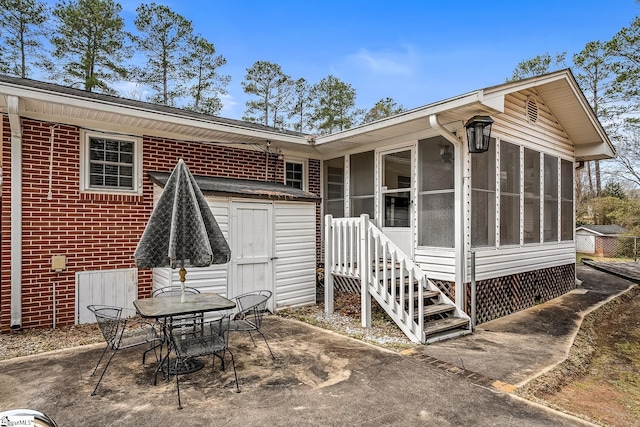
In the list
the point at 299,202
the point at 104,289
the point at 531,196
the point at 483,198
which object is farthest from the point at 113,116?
the point at 531,196

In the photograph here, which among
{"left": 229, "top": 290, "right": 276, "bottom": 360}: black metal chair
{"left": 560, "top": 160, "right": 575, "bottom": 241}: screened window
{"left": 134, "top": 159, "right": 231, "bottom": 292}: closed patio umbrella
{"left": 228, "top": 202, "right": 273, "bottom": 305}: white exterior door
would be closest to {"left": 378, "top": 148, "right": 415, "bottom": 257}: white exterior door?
{"left": 228, "top": 202, "right": 273, "bottom": 305}: white exterior door

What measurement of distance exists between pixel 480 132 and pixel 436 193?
48.0 inches

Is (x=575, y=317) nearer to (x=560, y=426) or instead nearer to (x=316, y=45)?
(x=560, y=426)

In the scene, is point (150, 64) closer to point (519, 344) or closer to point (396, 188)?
point (396, 188)

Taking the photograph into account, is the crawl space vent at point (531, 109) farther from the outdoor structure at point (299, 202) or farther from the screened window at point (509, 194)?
the screened window at point (509, 194)

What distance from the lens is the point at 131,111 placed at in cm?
534

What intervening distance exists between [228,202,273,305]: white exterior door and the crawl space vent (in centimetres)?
519

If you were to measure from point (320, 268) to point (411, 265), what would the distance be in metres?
3.48

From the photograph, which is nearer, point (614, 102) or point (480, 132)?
point (480, 132)

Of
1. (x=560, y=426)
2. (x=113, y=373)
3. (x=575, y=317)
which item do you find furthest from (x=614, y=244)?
(x=113, y=373)

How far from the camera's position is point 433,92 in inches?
866

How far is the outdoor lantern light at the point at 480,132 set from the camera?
5.09 metres

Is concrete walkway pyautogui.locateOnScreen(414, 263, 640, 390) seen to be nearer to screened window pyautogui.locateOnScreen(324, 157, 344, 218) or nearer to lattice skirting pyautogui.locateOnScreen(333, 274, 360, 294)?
lattice skirting pyautogui.locateOnScreen(333, 274, 360, 294)

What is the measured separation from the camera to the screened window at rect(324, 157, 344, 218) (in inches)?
312
